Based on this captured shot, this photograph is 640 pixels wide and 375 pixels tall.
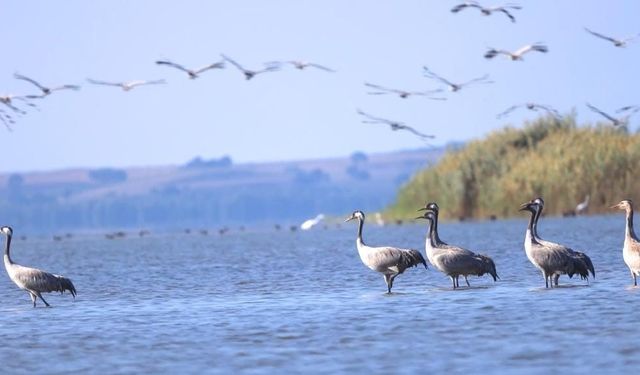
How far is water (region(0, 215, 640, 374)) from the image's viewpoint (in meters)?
15.5

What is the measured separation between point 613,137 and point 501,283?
3670 cm

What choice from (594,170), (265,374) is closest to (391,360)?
(265,374)

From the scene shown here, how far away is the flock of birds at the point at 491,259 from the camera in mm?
22547

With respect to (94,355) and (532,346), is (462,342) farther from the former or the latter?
(94,355)

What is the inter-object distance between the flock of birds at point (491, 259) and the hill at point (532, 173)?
3258cm

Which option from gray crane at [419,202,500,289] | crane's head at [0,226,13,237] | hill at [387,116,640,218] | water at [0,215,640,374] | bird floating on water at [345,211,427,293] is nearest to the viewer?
water at [0,215,640,374]

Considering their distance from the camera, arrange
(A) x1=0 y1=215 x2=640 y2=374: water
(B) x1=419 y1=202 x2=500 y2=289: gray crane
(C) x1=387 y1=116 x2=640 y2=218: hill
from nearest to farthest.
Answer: (A) x1=0 y1=215 x2=640 y2=374: water, (B) x1=419 y1=202 x2=500 y2=289: gray crane, (C) x1=387 y1=116 x2=640 y2=218: hill

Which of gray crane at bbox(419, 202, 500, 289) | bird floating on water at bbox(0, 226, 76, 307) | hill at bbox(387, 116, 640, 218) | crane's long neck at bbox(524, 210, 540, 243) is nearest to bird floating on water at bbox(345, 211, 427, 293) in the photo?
gray crane at bbox(419, 202, 500, 289)

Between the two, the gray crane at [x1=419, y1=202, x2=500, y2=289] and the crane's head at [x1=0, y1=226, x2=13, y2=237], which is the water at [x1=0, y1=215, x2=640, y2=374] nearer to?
the gray crane at [x1=419, y1=202, x2=500, y2=289]

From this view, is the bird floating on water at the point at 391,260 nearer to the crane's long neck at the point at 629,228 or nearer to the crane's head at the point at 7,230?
the crane's long neck at the point at 629,228

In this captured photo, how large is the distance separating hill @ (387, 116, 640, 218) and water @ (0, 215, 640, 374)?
2372 centimetres

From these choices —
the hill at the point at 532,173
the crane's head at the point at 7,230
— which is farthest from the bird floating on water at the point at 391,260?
the hill at the point at 532,173

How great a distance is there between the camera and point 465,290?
23766mm

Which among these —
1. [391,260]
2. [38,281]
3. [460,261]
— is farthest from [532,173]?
[38,281]
